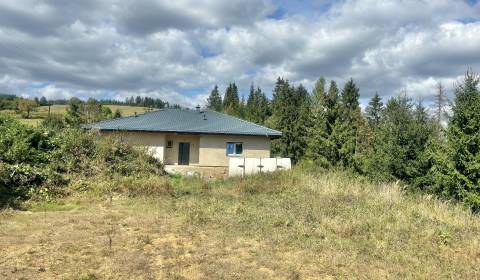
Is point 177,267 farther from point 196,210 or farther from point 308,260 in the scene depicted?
point 196,210

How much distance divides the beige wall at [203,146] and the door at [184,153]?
0.24 m

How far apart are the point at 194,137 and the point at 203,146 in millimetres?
1627

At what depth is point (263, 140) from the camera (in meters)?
27.1

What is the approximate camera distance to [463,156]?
451 inches

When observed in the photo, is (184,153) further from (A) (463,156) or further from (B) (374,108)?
(B) (374,108)

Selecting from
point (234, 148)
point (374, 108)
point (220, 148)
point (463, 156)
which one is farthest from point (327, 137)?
point (374, 108)

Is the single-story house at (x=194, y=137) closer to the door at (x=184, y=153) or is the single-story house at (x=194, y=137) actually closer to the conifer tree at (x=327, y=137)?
the door at (x=184, y=153)

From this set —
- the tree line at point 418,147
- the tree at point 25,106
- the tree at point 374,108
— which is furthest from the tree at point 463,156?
the tree at point 25,106

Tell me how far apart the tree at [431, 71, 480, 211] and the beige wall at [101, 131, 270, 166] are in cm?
1525

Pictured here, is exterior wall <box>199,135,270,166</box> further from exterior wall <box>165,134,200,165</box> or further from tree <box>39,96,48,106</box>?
tree <box>39,96,48,106</box>

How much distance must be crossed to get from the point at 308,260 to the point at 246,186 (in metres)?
8.15

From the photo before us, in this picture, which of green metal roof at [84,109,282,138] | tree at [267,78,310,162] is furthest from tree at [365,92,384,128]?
green metal roof at [84,109,282,138]

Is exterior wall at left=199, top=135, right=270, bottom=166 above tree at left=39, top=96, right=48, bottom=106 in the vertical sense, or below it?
below

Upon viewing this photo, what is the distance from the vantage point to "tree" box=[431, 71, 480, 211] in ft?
36.5
